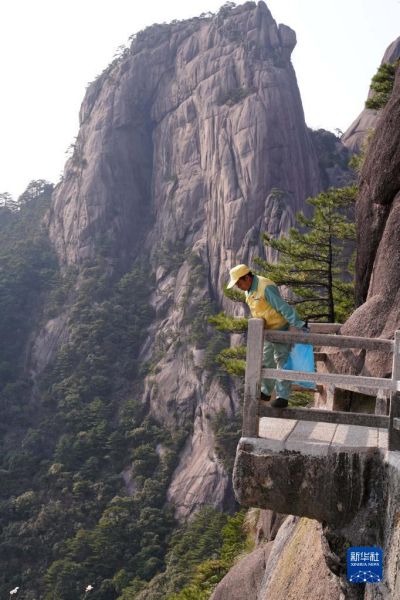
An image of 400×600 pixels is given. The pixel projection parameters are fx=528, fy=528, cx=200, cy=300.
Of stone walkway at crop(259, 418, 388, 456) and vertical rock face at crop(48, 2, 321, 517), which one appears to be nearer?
stone walkway at crop(259, 418, 388, 456)

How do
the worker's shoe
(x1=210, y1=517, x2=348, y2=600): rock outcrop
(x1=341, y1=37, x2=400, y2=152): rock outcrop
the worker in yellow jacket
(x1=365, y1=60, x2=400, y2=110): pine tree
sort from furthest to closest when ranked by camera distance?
(x1=341, y1=37, x2=400, y2=152): rock outcrop, (x1=365, y1=60, x2=400, y2=110): pine tree, (x1=210, y1=517, x2=348, y2=600): rock outcrop, the worker in yellow jacket, the worker's shoe

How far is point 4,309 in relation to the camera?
55.0 m

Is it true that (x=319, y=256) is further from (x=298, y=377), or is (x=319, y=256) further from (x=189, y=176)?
(x=189, y=176)

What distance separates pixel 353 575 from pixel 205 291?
4274 cm

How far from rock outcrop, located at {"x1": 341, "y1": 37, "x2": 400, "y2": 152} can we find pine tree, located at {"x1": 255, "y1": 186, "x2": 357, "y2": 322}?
139ft

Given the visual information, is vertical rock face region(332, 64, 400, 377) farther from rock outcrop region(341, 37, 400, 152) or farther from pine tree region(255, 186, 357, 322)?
rock outcrop region(341, 37, 400, 152)

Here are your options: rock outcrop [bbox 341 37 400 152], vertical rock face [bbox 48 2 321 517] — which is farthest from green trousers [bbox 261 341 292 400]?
rock outcrop [bbox 341 37 400 152]

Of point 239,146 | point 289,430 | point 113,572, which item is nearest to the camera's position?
point 289,430

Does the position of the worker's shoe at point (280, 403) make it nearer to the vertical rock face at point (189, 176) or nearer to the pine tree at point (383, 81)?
the pine tree at point (383, 81)

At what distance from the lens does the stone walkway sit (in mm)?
3562

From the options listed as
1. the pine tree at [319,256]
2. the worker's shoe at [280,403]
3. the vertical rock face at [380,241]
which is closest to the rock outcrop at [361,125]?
the pine tree at [319,256]

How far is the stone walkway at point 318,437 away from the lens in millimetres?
3562

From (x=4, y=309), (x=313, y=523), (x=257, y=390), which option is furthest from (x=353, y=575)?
(x=4, y=309)

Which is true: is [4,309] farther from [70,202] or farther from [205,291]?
[205,291]
